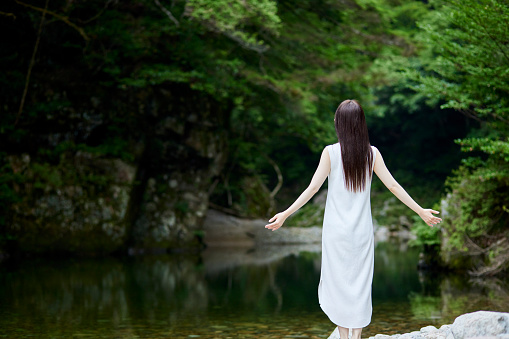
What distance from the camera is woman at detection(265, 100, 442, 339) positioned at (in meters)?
4.29

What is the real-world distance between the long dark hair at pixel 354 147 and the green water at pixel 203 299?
2.61 m

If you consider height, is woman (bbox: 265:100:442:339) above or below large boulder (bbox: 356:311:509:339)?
above

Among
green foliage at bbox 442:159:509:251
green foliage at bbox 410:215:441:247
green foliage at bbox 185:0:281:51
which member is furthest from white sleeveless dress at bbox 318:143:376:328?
green foliage at bbox 185:0:281:51

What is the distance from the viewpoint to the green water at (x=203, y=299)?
267 inches

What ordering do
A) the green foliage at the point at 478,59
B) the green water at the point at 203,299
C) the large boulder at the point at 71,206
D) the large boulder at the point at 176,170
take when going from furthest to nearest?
the large boulder at the point at 176,170 < the large boulder at the point at 71,206 < the green foliage at the point at 478,59 < the green water at the point at 203,299

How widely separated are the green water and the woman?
2.22 m

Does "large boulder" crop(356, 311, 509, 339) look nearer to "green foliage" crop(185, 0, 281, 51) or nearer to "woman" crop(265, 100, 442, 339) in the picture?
"woman" crop(265, 100, 442, 339)

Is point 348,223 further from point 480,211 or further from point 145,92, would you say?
point 145,92

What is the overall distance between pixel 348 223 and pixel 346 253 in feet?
0.68

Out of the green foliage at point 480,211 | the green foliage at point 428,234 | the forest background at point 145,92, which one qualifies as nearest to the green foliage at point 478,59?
the green foliage at point 480,211

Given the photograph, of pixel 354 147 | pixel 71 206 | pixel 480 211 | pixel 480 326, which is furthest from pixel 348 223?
pixel 71 206

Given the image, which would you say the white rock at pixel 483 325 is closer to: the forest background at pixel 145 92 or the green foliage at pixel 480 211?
the green foliage at pixel 480 211

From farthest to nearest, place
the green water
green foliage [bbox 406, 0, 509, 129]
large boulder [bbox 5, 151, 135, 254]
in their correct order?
1. large boulder [bbox 5, 151, 135, 254]
2. green foliage [bbox 406, 0, 509, 129]
3. the green water

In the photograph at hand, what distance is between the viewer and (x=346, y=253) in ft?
14.1
